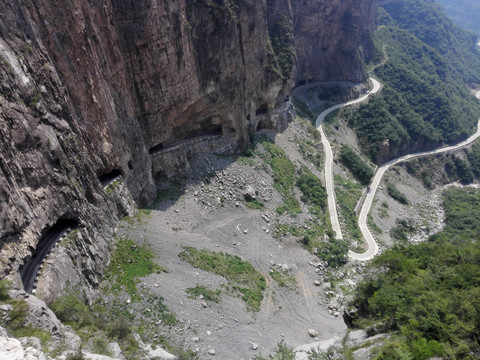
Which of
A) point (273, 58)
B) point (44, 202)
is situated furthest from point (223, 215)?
point (273, 58)

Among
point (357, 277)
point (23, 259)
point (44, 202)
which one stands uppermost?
point (44, 202)

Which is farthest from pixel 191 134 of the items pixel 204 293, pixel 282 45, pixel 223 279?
pixel 282 45

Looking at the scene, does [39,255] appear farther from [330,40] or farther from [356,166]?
[330,40]

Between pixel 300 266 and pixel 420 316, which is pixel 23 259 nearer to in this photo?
pixel 420 316

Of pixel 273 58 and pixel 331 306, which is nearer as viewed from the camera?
pixel 331 306

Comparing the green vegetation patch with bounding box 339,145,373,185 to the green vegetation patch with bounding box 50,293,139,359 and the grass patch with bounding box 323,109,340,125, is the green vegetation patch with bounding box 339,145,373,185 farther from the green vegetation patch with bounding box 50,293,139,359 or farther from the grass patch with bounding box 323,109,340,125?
the green vegetation patch with bounding box 50,293,139,359

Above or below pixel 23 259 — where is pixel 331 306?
below

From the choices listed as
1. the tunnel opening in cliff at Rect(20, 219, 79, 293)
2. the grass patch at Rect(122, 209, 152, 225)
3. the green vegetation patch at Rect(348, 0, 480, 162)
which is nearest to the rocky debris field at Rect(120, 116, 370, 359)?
the grass patch at Rect(122, 209, 152, 225)

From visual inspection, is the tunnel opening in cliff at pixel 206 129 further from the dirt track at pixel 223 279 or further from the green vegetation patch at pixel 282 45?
the green vegetation patch at pixel 282 45
